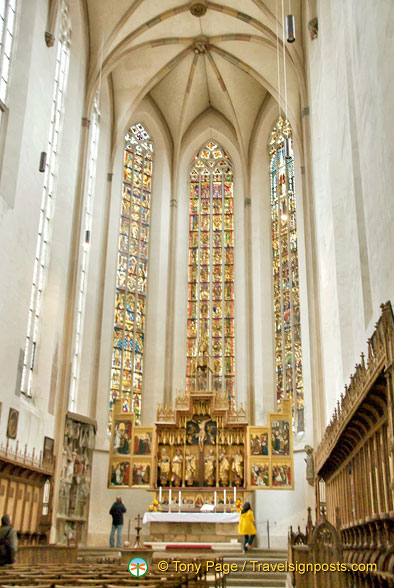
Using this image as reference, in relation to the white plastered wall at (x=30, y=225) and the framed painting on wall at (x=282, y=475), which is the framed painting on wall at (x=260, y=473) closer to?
the framed painting on wall at (x=282, y=475)

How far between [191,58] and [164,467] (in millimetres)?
15362

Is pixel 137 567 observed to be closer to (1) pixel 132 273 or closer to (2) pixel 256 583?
(2) pixel 256 583

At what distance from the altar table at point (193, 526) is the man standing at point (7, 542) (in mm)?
7793

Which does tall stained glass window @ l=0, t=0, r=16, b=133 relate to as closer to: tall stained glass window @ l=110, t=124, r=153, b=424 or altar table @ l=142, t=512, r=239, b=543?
tall stained glass window @ l=110, t=124, r=153, b=424

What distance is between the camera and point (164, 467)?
18438 mm

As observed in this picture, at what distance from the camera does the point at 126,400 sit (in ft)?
73.4

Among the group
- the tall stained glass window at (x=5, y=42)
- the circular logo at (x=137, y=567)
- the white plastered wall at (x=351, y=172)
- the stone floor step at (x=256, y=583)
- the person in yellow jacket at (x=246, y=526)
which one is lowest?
the stone floor step at (x=256, y=583)

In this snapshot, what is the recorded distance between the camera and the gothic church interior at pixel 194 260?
39.8ft

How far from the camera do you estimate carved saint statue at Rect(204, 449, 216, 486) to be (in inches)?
719

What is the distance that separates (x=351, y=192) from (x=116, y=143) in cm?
1362

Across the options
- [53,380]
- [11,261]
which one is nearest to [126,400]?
[53,380]

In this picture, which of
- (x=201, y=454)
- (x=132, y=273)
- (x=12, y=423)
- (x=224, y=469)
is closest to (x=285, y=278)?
(x=132, y=273)

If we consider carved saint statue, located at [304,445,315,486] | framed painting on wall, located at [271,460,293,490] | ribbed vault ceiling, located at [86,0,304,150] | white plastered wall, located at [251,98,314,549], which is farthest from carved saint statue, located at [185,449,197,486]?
ribbed vault ceiling, located at [86,0,304,150]

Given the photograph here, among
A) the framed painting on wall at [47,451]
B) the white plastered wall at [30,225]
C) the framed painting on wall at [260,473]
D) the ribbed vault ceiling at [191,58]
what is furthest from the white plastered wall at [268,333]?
the white plastered wall at [30,225]
